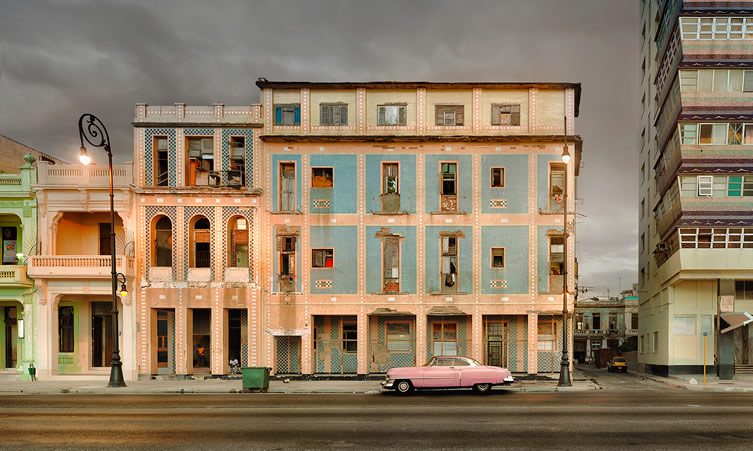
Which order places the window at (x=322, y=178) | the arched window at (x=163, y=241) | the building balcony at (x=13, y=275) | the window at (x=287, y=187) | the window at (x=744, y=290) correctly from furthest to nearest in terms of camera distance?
1. the window at (x=744, y=290)
2. the window at (x=322, y=178)
3. the arched window at (x=163, y=241)
4. the window at (x=287, y=187)
5. the building balcony at (x=13, y=275)

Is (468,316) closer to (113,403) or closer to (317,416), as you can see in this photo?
(317,416)

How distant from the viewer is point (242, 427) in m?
Answer: 14.7

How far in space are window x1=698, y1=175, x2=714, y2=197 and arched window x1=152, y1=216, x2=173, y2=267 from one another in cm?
2931

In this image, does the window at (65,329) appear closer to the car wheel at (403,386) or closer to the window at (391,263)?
the window at (391,263)

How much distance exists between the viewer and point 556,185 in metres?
31.1

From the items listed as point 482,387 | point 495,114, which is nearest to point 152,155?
point 495,114

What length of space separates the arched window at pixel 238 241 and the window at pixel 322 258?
3.77 metres

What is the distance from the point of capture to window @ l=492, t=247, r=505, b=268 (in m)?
30.8

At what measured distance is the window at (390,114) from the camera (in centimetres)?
3160

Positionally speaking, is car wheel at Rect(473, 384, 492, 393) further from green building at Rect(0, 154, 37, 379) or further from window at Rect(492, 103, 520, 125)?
green building at Rect(0, 154, 37, 379)

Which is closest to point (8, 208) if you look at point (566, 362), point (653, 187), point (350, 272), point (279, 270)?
point (279, 270)

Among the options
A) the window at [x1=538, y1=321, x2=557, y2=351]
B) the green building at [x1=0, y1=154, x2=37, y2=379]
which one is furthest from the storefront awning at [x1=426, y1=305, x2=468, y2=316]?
the green building at [x1=0, y1=154, x2=37, y2=379]

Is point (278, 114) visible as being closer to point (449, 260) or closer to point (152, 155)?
point (152, 155)

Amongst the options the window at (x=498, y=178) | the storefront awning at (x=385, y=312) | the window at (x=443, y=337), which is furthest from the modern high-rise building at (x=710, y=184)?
the storefront awning at (x=385, y=312)
